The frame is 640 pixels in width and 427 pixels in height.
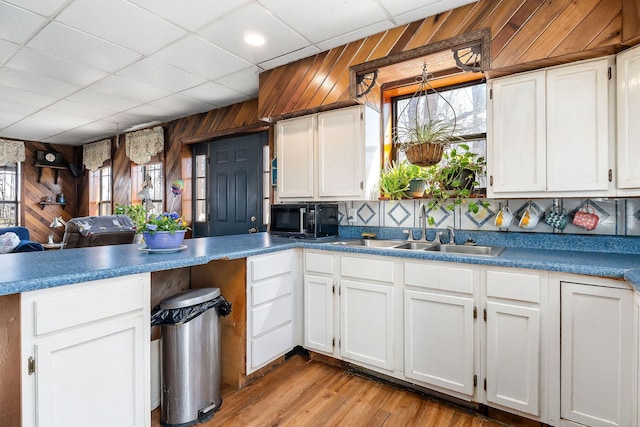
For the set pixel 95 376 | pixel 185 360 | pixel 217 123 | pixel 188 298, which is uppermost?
pixel 217 123

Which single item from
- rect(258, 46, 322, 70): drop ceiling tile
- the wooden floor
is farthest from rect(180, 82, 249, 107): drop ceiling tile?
the wooden floor

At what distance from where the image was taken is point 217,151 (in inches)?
178

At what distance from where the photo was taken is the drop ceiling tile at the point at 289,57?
2758 millimetres

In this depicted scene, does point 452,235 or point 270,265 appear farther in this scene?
point 452,235

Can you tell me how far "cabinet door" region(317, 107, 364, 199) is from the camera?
2.65 metres

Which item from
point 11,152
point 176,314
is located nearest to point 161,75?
point 176,314

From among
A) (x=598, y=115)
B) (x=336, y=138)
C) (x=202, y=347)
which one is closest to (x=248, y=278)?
(x=202, y=347)

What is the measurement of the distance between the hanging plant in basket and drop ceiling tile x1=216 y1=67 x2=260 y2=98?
144 centimetres

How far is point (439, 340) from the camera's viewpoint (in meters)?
1.98

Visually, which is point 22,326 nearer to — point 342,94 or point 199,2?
point 199,2

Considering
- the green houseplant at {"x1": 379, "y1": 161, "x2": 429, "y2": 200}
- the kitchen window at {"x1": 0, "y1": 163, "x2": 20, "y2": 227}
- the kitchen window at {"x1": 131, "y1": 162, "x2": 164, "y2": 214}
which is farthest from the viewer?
the kitchen window at {"x1": 0, "y1": 163, "x2": 20, "y2": 227}

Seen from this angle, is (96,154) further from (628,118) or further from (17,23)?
(628,118)

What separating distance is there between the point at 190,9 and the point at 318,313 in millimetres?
2273

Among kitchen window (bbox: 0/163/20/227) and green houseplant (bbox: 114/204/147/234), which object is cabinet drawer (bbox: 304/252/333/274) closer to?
green houseplant (bbox: 114/204/147/234)
